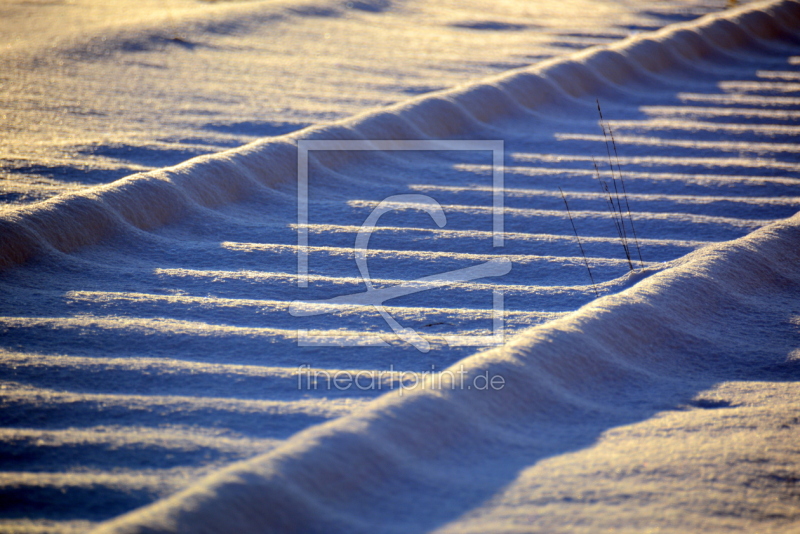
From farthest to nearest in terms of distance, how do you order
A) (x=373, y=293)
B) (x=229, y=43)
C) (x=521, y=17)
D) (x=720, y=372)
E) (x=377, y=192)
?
(x=521, y=17), (x=229, y=43), (x=377, y=192), (x=373, y=293), (x=720, y=372)

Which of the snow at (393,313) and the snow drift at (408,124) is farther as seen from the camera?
the snow drift at (408,124)

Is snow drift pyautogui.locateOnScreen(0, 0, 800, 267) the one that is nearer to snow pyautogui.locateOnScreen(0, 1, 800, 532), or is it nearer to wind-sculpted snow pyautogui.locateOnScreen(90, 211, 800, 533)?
snow pyautogui.locateOnScreen(0, 1, 800, 532)

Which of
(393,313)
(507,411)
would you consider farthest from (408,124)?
(507,411)

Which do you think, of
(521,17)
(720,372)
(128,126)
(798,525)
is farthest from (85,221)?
(521,17)

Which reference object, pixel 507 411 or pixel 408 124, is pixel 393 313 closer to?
pixel 507 411

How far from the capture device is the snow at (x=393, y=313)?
3.01 ft

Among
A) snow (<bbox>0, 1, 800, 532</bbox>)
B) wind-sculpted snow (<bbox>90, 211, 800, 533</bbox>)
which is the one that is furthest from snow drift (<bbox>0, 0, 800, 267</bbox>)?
wind-sculpted snow (<bbox>90, 211, 800, 533</bbox>)

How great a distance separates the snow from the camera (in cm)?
92

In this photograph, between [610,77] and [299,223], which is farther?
[610,77]

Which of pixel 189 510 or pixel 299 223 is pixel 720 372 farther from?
pixel 299 223

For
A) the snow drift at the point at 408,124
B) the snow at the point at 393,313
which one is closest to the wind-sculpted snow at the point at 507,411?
the snow at the point at 393,313

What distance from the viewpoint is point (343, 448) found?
3.09 feet

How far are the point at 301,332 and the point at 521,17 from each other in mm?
4104

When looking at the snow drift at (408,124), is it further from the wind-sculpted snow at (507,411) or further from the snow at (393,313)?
the wind-sculpted snow at (507,411)
